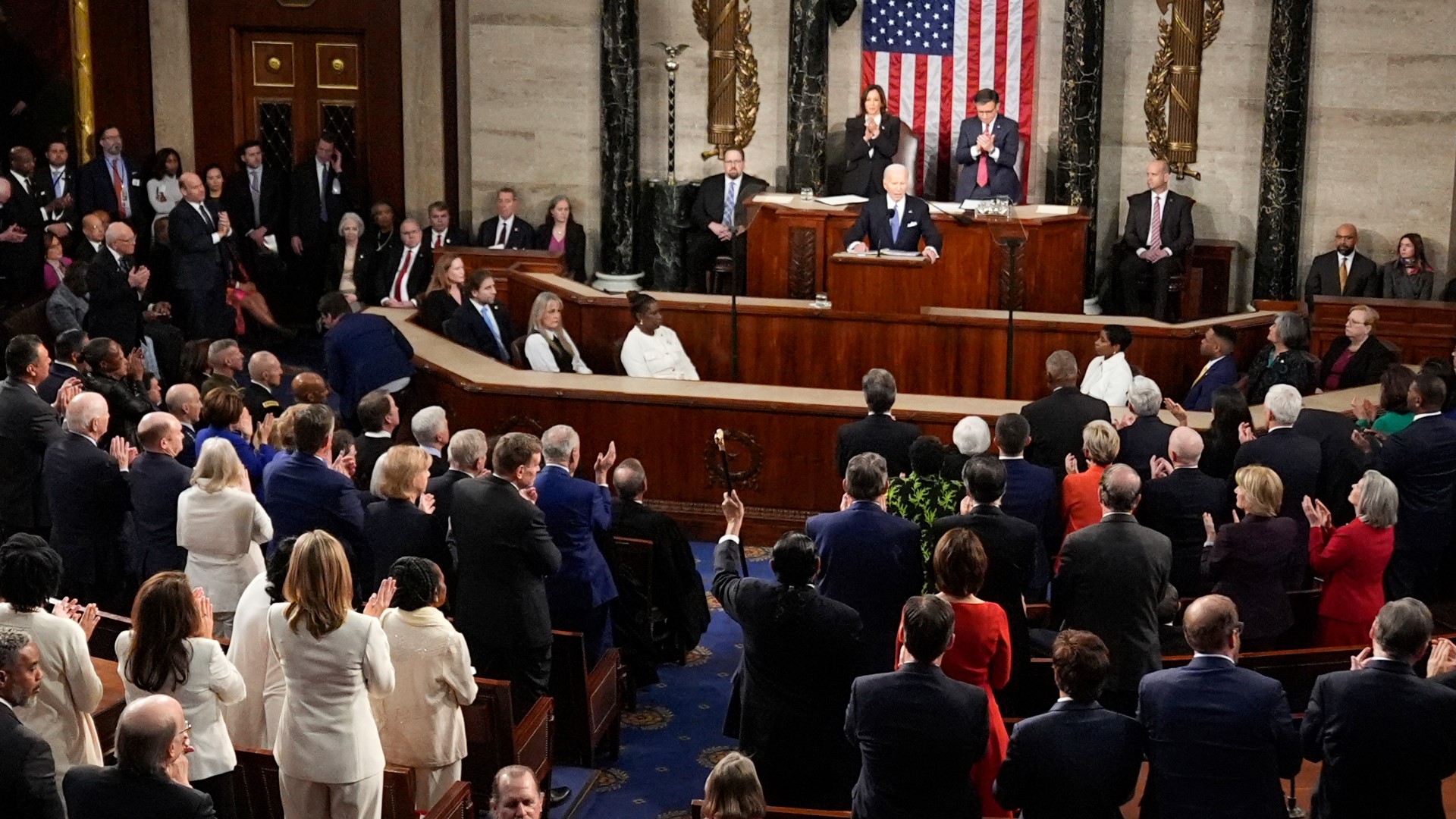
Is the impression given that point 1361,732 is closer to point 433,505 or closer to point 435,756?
point 435,756

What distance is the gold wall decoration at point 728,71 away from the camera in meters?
14.0

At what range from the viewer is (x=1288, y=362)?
32.8ft

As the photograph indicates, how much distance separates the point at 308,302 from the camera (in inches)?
576

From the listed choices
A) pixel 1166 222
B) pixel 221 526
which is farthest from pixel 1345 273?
pixel 221 526

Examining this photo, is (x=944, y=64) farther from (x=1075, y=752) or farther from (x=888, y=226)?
(x=1075, y=752)

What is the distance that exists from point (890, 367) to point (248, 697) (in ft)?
19.8

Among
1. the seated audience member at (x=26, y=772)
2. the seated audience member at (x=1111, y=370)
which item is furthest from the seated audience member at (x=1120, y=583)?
the seated audience member at (x=1111, y=370)

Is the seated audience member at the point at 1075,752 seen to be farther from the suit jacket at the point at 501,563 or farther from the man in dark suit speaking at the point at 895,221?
the man in dark suit speaking at the point at 895,221

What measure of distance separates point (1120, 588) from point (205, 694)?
3038mm

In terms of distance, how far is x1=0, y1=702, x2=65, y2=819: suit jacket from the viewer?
4.43 m

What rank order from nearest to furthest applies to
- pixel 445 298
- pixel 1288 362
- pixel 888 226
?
pixel 1288 362
pixel 445 298
pixel 888 226

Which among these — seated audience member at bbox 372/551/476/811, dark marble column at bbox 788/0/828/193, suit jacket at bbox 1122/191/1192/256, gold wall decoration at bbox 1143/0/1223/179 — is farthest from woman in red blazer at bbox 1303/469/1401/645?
dark marble column at bbox 788/0/828/193

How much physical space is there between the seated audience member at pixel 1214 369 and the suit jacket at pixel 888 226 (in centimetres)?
211

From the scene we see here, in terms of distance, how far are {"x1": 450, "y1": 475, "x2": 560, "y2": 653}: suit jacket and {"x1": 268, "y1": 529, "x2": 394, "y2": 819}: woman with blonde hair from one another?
3.82 feet
